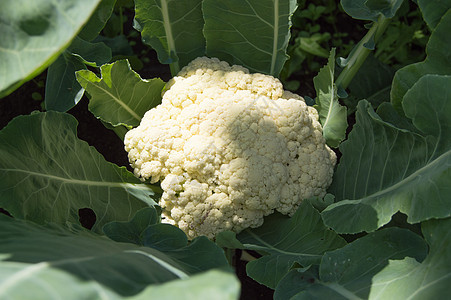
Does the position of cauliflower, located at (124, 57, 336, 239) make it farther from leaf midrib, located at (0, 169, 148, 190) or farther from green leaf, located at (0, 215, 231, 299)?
green leaf, located at (0, 215, 231, 299)

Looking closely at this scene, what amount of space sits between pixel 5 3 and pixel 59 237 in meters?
0.54

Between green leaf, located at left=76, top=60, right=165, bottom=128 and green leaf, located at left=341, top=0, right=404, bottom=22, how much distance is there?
71 centimetres

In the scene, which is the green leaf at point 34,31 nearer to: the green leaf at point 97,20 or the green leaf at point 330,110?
the green leaf at point 97,20

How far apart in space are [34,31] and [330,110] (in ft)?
3.61

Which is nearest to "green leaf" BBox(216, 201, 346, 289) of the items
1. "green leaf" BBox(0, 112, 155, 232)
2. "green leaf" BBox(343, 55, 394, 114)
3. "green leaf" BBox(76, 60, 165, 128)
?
"green leaf" BBox(0, 112, 155, 232)

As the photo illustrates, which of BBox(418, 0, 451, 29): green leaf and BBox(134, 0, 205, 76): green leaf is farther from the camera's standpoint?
BBox(134, 0, 205, 76): green leaf

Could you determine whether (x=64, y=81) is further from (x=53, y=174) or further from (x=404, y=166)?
(x=404, y=166)

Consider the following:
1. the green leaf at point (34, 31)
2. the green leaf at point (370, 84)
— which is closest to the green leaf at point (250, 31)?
the green leaf at point (370, 84)

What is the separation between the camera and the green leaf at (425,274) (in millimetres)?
1156

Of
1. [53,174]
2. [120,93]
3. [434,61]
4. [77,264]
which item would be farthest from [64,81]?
[434,61]

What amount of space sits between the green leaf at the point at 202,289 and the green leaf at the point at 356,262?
1.86 ft

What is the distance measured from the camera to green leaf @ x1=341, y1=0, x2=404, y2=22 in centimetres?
155

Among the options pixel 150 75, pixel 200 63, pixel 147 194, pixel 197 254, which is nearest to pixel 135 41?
pixel 150 75

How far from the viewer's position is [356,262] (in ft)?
4.43
